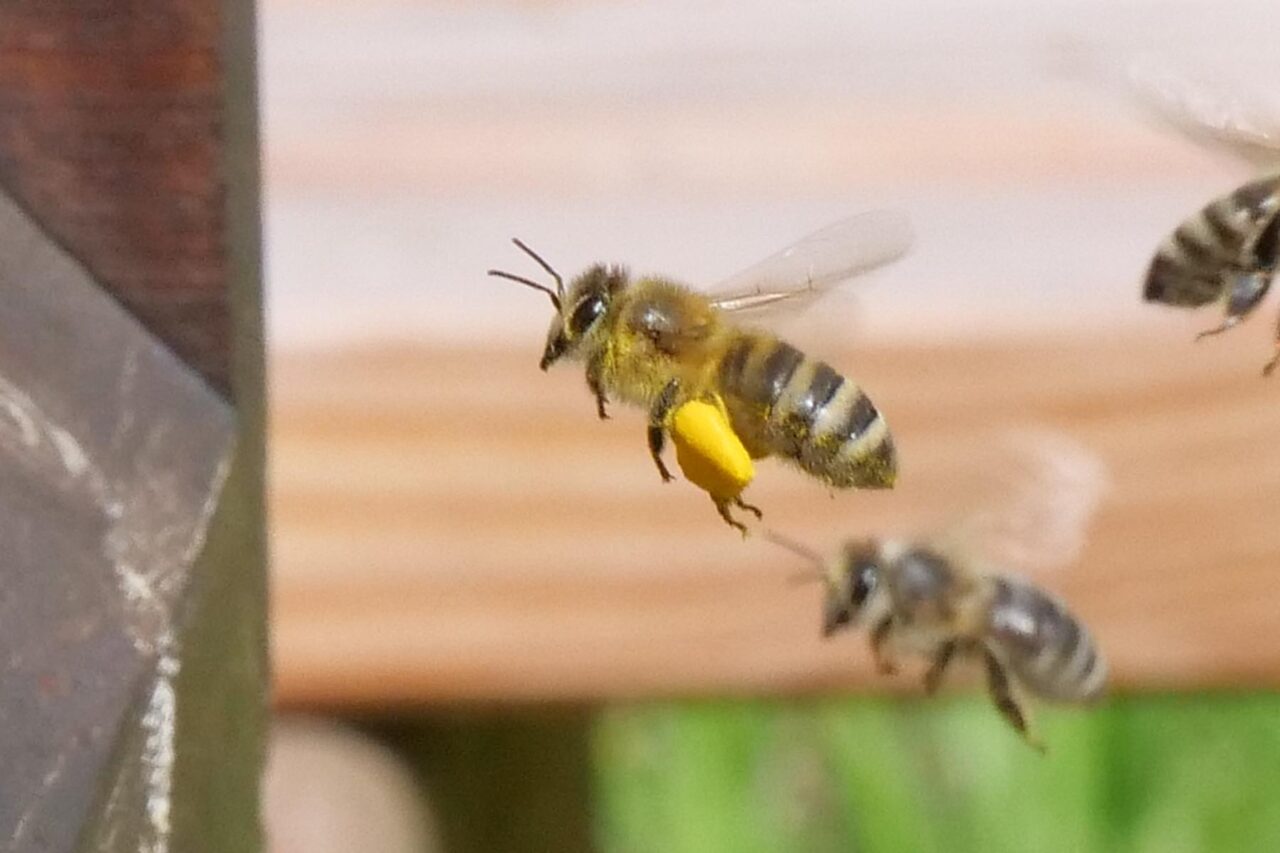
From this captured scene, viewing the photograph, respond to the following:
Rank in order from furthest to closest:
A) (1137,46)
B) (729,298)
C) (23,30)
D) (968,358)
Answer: (1137,46) < (968,358) < (729,298) < (23,30)

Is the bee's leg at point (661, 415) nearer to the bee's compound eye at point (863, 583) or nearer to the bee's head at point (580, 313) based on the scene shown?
the bee's head at point (580, 313)

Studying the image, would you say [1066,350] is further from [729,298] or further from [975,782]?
[975,782]

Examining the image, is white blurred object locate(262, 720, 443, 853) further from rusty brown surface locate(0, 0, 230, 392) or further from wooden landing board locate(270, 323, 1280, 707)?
rusty brown surface locate(0, 0, 230, 392)

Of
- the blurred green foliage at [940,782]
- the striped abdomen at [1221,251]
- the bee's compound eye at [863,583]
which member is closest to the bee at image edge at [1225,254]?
the striped abdomen at [1221,251]

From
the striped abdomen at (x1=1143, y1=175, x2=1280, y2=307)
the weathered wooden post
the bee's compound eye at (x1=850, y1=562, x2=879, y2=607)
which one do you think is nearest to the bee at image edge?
the striped abdomen at (x1=1143, y1=175, x2=1280, y2=307)

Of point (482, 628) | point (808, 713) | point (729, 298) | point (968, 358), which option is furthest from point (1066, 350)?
point (808, 713)
